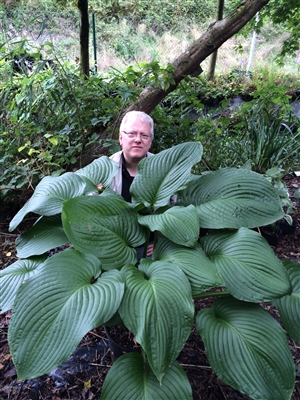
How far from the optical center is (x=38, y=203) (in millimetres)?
1220

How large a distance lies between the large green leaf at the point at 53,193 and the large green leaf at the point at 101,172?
0.20ft

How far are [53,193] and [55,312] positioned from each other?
1.90 ft

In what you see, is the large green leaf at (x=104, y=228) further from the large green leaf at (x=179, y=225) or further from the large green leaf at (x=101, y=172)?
the large green leaf at (x=101, y=172)

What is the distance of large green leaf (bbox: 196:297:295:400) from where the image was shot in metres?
0.90

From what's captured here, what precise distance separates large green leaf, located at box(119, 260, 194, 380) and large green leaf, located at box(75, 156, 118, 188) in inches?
22.7

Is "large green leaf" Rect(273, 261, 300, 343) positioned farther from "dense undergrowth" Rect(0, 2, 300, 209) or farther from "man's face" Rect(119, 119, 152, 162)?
"dense undergrowth" Rect(0, 2, 300, 209)

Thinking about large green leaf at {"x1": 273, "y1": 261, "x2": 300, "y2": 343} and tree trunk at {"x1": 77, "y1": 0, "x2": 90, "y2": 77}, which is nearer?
large green leaf at {"x1": 273, "y1": 261, "x2": 300, "y2": 343}

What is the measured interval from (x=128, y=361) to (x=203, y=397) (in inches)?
16.5

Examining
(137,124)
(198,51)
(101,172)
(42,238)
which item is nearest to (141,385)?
(42,238)

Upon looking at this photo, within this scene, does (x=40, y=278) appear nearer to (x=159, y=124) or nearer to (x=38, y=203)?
(x=38, y=203)

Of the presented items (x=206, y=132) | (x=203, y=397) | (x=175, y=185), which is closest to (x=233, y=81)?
(x=206, y=132)

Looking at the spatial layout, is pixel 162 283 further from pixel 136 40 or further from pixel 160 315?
pixel 136 40

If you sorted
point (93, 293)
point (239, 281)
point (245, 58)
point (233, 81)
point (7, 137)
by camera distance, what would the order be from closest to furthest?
point (93, 293)
point (239, 281)
point (7, 137)
point (233, 81)
point (245, 58)

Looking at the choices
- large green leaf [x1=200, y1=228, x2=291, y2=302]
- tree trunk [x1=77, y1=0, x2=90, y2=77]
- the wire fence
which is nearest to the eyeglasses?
large green leaf [x1=200, y1=228, x2=291, y2=302]
